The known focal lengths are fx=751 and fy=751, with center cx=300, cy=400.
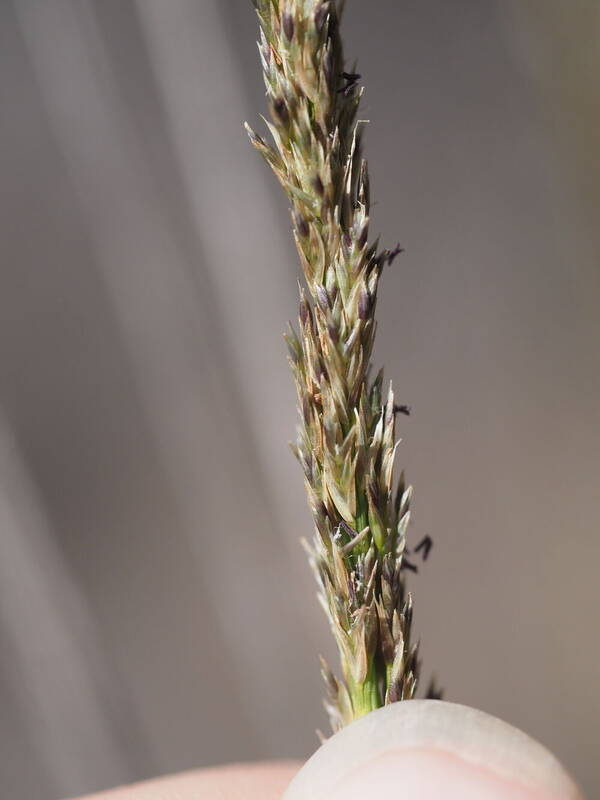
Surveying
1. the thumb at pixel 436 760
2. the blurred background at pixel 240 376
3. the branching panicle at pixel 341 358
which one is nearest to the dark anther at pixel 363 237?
the branching panicle at pixel 341 358

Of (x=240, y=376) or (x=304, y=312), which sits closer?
(x=304, y=312)

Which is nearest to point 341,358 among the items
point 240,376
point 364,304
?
point 364,304

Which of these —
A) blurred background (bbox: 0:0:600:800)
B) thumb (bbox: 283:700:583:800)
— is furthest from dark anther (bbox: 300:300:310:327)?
blurred background (bbox: 0:0:600:800)

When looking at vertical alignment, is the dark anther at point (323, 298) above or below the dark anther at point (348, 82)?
below

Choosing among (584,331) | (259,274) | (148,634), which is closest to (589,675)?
(584,331)

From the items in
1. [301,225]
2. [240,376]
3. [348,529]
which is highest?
[301,225]

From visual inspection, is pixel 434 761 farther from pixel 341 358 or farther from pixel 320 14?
pixel 320 14

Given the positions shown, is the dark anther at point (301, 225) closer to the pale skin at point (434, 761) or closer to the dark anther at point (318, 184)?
the dark anther at point (318, 184)

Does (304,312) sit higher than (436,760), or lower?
higher
